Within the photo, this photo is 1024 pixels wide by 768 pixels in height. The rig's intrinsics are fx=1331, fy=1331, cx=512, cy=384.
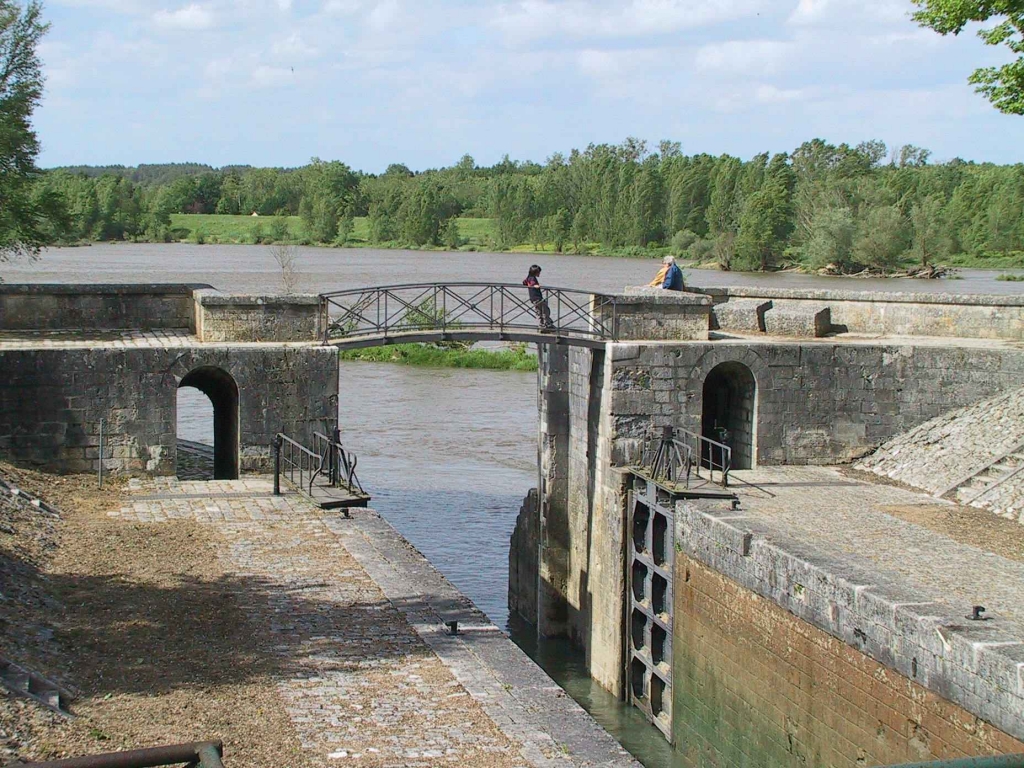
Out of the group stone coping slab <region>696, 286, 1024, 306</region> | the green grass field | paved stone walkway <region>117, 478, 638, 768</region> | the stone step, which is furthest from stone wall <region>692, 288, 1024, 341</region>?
the green grass field

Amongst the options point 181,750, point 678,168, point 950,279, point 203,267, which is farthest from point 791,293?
point 678,168

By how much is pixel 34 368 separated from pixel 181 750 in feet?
41.2

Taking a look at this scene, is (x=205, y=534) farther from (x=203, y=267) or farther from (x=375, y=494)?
(x=203, y=267)

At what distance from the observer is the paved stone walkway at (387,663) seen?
7.88 m

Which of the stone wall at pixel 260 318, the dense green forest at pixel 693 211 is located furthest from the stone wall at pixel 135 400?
the dense green forest at pixel 693 211

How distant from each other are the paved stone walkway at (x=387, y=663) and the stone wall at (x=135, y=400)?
7.98 feet

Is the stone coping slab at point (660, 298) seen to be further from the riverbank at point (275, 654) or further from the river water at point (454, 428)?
the riverbank at point (275, 654)

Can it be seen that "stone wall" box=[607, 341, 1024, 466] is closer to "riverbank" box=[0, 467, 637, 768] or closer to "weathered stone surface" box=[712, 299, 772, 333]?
"weathered stone surface" box=[712, 299, 772, 333]

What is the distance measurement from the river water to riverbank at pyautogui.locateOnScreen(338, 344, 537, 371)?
0.65 meters

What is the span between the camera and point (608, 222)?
8069 cm

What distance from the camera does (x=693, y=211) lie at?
7844 centimetres

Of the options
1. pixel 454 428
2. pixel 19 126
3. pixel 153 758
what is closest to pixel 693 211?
pixel 454 428

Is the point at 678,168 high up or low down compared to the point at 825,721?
up

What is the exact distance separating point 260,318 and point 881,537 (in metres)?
7.97
